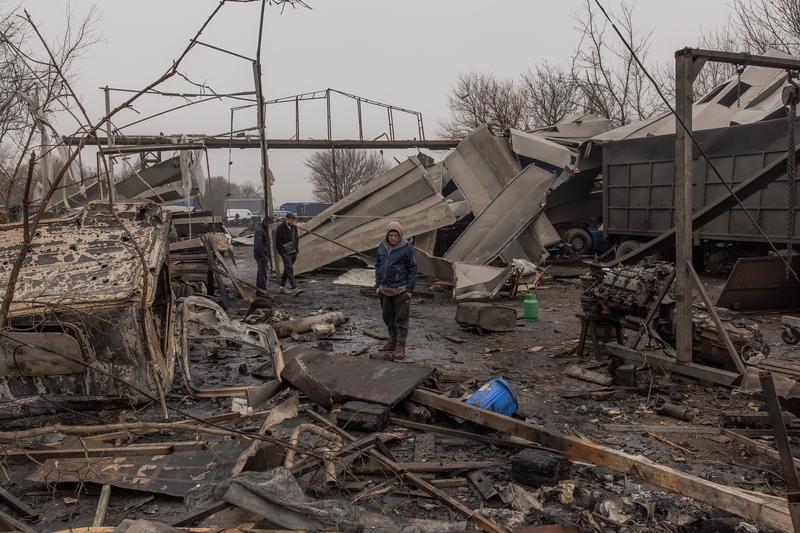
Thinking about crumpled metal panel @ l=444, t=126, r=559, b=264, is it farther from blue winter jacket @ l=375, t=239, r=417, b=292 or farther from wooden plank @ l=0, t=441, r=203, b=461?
wooden plank @ l=0, t=441, r=203, b=461

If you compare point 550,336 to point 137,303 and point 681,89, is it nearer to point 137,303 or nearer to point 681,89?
point 681,89

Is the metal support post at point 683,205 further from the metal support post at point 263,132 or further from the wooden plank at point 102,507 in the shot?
the metal support post at point 263,132

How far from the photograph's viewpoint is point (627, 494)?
13.1ft

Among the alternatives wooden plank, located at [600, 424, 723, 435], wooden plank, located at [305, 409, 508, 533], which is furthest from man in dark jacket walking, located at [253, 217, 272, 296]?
wooden plank, located at [600, 424, 723, 435]

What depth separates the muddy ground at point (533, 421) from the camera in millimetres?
3834

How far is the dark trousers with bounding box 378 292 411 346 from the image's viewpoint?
775 cm

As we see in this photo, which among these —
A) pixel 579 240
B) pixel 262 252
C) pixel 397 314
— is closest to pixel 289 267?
pixel 262 252

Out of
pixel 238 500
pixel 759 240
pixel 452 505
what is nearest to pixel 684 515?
pixel 452 505

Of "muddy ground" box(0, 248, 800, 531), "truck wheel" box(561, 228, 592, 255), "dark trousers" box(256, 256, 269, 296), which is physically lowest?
"muddy ground" box(0, 248, 800, 531)

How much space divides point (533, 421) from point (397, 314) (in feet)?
9.01

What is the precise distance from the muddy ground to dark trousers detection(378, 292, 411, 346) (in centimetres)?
35

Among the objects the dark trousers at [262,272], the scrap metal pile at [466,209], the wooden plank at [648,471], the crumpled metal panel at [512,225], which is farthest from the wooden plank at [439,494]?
the crumpled metal panel at [512,225]

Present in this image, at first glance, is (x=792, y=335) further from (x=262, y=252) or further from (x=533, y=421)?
(x=262, y=252)

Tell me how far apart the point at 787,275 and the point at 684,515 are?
6.65 metres
